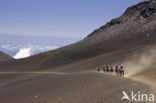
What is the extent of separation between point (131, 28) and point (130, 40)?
13533 mm

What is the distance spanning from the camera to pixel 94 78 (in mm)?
22812

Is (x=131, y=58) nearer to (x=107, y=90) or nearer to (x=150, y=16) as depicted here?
(x=107, y=90)

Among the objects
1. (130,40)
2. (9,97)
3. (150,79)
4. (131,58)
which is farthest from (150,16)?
(9,97)

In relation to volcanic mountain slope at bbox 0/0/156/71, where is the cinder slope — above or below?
below

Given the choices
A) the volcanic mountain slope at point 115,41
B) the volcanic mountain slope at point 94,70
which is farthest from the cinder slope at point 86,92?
the volcanic mountain slope at point 115,41

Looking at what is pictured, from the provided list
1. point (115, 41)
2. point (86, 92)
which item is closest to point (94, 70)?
point (86, 92)

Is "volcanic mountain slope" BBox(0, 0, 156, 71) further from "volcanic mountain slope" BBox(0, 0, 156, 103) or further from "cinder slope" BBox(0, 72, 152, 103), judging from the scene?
"cinder slope" BBox(0, 72, 152, 103)

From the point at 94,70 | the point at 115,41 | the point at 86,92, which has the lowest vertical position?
the point at 86,92

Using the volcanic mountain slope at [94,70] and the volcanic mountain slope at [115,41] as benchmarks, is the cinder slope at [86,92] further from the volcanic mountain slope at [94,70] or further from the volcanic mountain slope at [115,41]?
the volcanic mountain slope at [115,41]

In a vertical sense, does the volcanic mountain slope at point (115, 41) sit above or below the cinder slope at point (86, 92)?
above

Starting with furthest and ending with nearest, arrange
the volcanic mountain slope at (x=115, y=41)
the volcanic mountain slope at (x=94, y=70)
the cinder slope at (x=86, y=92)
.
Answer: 1. the volcanic mountain slope at (x=115, y=41)
2. the volcanic mountain slope at (x=94, y=70)
3. the cinder slope at (x=86, y=92)

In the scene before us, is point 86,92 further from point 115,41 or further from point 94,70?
point 115,41

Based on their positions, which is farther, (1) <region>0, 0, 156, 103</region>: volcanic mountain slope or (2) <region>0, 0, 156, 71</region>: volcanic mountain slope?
(2) <region>0, 0, 156, 71</region>: volcanic mountain slope

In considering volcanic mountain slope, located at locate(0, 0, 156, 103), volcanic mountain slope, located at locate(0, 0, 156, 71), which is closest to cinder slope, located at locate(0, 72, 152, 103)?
volcanic mountain slope, located at locate(0, 0, 156, 103)
